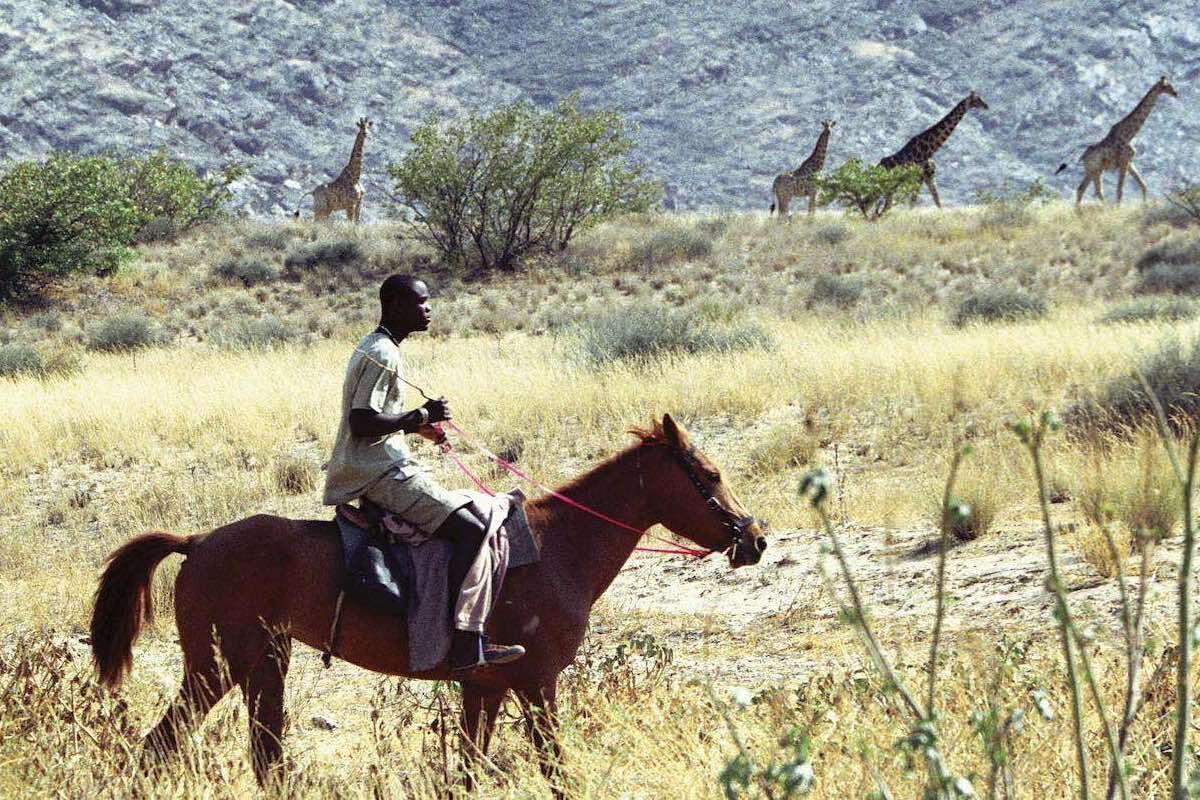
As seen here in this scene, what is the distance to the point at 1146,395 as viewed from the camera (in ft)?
40.2

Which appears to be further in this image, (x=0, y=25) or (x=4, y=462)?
(x=0, y=25)

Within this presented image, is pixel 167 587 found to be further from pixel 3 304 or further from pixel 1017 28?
pixel 1017 28

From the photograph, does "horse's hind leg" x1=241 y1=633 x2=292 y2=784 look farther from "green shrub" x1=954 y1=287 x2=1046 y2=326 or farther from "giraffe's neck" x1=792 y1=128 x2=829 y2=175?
"giraffe's neck" x1=792 y1=128 x2=829 y2=175

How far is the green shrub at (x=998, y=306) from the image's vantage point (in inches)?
832

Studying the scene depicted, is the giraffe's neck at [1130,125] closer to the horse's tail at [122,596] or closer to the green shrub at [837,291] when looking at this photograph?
the green shrub at [837,291]

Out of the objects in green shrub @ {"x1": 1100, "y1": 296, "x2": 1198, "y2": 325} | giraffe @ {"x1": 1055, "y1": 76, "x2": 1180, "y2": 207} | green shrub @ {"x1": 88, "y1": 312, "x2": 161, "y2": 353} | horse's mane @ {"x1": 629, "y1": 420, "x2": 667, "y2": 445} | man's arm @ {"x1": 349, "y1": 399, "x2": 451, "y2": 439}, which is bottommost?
green shrub @ {"x1": 88, "y1": 312, "x2": 161, "y2": 353}

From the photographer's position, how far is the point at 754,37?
7981cm

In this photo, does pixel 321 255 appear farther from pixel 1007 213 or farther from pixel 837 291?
pixel 1007 213

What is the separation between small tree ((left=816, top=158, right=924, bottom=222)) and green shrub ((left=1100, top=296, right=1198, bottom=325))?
13.6m

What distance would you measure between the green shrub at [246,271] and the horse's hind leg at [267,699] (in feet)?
83.9

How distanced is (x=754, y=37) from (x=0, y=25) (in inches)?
1649

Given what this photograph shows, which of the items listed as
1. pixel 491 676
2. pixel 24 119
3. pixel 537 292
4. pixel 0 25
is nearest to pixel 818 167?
pixel 537 292

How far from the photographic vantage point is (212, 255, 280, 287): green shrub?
30.2 meters

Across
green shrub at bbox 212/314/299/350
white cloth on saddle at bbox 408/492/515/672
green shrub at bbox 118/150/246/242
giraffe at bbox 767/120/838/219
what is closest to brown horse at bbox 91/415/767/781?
white cloth on saddle at bbox 408/492/515/672
